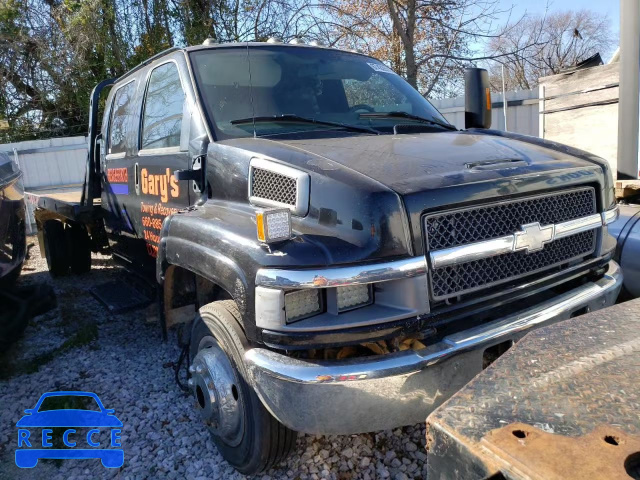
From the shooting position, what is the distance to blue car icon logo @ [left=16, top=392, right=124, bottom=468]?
314 cm

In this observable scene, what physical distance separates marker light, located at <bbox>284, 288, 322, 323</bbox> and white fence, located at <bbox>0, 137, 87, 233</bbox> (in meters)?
11.1

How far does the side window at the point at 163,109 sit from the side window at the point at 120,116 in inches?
15.9

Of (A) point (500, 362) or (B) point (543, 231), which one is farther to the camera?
(B) point (543, 231)

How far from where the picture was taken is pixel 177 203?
3.51 meters

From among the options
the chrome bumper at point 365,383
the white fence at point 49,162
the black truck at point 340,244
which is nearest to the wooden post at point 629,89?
the black truck at point 340,244

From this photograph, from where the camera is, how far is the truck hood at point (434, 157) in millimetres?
2359

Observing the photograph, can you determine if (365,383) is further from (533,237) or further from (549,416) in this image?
(533,237)

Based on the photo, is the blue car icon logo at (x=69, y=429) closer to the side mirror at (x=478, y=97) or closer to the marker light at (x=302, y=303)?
the marker light at (x=302, y=303)

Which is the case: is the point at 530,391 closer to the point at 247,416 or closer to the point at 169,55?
the point at 247,416

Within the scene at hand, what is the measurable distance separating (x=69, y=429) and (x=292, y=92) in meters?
2.64

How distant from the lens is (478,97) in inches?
153

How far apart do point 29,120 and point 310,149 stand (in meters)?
18.3

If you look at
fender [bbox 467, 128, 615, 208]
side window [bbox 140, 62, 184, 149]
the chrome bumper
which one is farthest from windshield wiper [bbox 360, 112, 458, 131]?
the chrome bumper

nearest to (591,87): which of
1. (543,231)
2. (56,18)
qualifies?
(543,231)
